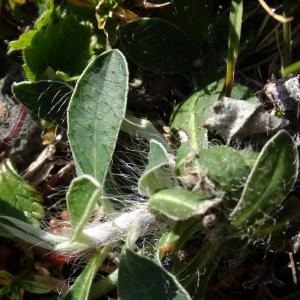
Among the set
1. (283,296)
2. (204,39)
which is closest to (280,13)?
(204,39)

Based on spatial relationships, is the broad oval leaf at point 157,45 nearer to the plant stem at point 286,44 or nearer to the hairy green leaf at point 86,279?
the plant stem at point 286,44

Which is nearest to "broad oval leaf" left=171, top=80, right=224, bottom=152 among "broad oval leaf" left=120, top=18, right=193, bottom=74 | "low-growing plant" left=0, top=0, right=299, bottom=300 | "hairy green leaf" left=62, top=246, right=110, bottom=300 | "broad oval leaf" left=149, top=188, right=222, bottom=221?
"low-growing plant" left=0, top=0, right=299, bottom=300

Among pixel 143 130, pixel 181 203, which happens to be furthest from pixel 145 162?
pixel 181 203

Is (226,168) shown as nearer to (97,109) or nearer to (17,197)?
(97,109)

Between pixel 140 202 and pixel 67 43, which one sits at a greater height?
pixel 67 43

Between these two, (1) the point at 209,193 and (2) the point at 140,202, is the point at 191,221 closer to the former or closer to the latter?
(1) the point at 209,193

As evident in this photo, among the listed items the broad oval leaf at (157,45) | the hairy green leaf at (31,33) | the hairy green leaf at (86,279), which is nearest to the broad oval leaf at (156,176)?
the hairy green leaf at (86,279)

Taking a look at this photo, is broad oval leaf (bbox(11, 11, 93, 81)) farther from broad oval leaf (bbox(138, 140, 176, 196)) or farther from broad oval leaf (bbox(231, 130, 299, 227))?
broad oval leaf (bbox(231, 130, 299, 227))
